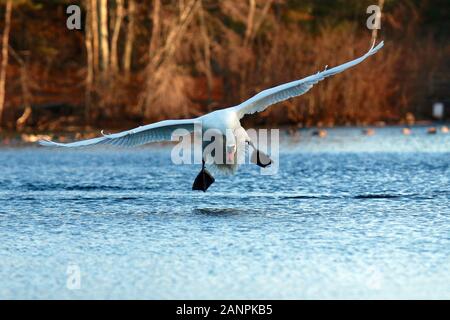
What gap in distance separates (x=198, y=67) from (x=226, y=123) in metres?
22.6

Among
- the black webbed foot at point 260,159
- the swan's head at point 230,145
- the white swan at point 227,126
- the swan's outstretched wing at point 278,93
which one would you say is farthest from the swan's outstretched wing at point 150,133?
the black webbed foot at point 260,159

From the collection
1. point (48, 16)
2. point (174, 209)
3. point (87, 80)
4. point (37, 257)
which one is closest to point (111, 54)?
point (87, 80)

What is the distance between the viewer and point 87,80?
34.8 m

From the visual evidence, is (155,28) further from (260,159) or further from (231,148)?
(231,148)

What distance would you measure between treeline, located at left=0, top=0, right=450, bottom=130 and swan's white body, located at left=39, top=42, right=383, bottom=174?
17.9 m

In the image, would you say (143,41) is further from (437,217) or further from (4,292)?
(4,292)

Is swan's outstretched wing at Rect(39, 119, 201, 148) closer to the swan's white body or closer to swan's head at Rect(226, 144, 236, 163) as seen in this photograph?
the swan's white body

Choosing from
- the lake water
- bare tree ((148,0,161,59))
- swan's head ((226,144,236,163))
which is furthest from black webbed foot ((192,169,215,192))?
bare tree ((148,0,161,59))

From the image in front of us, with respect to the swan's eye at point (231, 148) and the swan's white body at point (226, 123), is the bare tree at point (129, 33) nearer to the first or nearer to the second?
the swan's white body at point (226, 123)

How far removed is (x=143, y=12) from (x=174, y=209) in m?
26.6

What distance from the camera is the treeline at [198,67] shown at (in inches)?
1336

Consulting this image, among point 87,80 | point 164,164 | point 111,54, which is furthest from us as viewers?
point 111,54

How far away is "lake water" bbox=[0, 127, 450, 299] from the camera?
9.31 metres

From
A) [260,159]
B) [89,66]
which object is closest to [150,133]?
[260,159]
